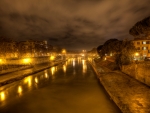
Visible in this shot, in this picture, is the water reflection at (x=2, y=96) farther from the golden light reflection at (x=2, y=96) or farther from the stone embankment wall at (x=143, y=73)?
the stone embankment wall at (x=143, y=73)

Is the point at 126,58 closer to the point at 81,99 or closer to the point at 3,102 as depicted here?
the point at 81,99

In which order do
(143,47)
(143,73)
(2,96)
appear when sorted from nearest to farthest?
(2,96) → (143,73) → (143,47)

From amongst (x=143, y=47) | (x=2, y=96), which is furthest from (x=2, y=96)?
(x=143, y=47)

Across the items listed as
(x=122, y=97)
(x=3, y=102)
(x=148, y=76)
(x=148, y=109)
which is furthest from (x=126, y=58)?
(x=3, y=102)

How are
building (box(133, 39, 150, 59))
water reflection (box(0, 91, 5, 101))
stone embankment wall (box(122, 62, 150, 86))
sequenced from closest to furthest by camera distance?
1. water reflection (box(0, 91, 5, 101))
2. stone embankment wall (box(122, 62, 150, 86))
3. building (box(133, 39, 150, 59))

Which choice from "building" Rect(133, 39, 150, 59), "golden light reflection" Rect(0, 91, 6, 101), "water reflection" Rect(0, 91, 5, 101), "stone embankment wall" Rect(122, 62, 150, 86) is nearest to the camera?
"water reflection" Rect(0, 91, 5, 101)

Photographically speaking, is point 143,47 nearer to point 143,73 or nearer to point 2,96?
point 143,73

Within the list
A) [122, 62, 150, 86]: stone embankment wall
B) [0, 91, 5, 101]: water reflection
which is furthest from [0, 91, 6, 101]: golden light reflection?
[122, 62, 150, 86]: stone embankment wall

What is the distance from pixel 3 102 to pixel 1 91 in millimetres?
3966

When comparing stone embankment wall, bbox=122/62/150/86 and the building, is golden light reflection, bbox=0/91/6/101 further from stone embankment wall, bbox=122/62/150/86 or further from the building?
the building

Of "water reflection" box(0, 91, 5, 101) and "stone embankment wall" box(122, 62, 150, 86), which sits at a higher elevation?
"stone embankment wall" box(122, 62, 150, 86)

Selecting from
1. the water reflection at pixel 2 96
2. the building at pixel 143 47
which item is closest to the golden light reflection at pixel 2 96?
the water reflection at pixel 2 96

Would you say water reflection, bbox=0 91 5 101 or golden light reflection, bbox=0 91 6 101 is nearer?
water reflection, bbox=0 91 5 101

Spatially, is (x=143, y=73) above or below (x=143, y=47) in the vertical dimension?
below
